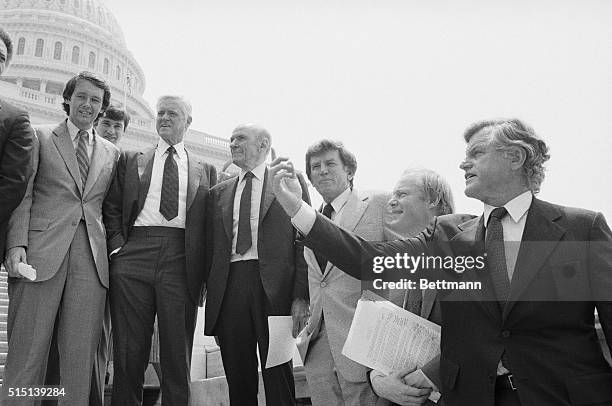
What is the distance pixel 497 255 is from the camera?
7.44 ft

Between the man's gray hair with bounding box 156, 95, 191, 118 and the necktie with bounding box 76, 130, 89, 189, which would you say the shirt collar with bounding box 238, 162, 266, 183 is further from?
the necktie with bounding box 76, 130, 89, 189

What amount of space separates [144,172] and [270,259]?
1.18m

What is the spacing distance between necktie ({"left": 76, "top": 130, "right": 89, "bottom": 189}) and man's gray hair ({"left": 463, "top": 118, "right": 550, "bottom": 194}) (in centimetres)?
273

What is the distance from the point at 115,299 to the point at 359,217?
1748 mm

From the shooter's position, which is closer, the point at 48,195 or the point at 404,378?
the point at 404,378

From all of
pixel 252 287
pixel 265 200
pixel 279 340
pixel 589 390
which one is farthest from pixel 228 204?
pixel 589 390

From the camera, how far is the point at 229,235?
394 cm

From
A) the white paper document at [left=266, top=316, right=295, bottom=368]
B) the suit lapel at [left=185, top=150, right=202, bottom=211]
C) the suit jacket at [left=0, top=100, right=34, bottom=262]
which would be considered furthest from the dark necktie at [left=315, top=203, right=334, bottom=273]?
the suit jacket at [left=0, top=100, right=34, bottom=262]

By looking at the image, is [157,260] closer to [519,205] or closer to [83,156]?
[83,156]

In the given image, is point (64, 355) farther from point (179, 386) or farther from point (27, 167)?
point (27, 167)

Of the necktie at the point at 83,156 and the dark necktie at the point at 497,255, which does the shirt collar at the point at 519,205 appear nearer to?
the dark necktie at the point at 497,255

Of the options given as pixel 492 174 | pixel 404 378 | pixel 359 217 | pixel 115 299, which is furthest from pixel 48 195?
pixel 492 174

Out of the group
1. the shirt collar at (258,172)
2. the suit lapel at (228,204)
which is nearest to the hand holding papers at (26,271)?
the suit lapel at (228,204)

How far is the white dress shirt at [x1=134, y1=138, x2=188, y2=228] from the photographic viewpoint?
12.9 ft
